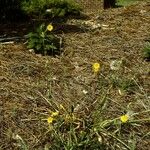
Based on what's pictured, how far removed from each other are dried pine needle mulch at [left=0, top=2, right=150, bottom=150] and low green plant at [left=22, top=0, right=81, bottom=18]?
3836mm

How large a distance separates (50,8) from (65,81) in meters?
6.03

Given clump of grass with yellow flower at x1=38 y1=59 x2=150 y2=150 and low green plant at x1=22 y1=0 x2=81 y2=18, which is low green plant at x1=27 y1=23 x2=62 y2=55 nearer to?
clump of grass with yellow flower at x1=38 y1=59 x2=150 y2=150

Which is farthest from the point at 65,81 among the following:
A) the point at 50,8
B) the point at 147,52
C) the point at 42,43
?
the point at 50,8

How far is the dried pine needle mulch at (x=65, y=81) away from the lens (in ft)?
14.2

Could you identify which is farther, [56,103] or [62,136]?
[56,103]

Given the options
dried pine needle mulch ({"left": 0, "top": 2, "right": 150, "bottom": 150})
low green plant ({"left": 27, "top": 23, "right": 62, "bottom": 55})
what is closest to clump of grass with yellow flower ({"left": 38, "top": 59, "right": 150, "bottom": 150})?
dried pine needle mulch ({"left": 0, "top": 2, "right": 150, "bottom": 150})

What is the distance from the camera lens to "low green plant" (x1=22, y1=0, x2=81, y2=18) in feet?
33.6

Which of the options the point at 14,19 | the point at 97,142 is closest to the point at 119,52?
the point at 97,142

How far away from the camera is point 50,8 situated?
10828mm

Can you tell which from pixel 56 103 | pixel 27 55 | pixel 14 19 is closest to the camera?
pixel 56 103

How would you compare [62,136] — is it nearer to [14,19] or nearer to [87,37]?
[87,37]

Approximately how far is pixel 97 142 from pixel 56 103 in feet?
2.16

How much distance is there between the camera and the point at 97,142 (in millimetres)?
4133

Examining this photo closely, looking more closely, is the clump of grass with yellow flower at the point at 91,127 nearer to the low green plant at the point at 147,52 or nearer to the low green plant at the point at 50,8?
the low green plant at the point at 147,52
